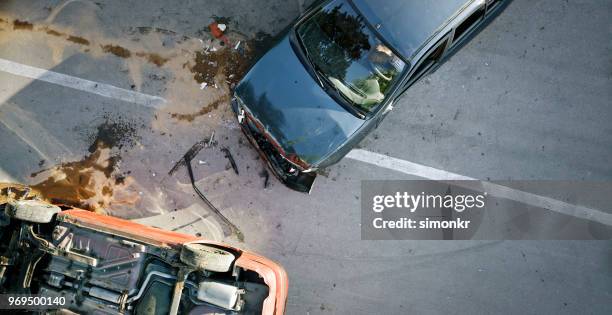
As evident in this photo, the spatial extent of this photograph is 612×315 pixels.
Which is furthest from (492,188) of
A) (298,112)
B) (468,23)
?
(298,112)

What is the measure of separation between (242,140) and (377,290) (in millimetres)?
2469

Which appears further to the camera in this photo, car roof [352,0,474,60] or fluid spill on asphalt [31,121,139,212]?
fluid spill on asphalt [31,121,139,212]

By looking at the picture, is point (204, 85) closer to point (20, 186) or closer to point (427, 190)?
point (20, 186)

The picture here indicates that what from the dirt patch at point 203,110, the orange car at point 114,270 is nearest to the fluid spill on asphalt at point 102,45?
the dirt patch at point 203,110

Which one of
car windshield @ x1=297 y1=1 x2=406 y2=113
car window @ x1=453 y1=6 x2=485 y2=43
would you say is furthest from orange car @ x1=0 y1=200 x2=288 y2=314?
car window @ x1=453 y1=6 x2=485 y2=43

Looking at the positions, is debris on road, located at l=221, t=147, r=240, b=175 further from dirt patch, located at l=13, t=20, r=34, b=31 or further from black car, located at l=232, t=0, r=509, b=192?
dirt patch, located at l=13, t=20, r=34, b=31

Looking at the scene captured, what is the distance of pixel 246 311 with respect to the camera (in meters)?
4.61

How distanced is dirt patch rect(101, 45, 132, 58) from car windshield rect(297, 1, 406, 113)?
2337 mm

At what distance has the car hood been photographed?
494cm

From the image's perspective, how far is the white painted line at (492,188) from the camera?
5.78 metres

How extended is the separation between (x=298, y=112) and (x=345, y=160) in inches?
44.8

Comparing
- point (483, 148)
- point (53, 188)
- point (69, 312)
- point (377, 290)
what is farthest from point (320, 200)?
point (53, 188)

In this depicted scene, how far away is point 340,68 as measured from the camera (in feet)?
16.0

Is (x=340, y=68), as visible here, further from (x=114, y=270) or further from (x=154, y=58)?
(x=114, y=270)
